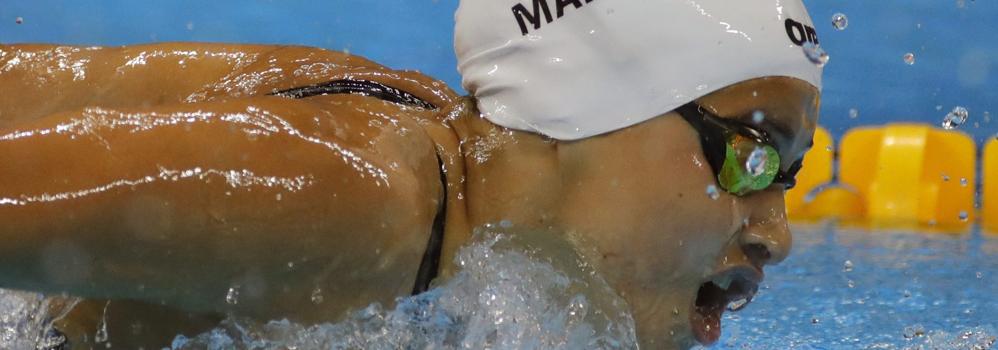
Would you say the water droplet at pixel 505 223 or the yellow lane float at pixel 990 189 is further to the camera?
the yellow lane float at pixel 990 189

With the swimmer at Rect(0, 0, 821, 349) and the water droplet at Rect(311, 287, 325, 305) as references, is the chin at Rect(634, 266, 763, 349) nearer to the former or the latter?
the swimmer at Rect(0, 0, 821, 349)

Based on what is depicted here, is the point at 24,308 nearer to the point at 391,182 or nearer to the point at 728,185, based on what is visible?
the point at 391,182

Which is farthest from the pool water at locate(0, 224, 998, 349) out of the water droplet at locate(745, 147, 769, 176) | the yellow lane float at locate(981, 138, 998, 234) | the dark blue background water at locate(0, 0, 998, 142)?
the dark blue background water at locate(0, 0, 998, 142)

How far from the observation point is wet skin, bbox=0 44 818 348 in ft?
3.67

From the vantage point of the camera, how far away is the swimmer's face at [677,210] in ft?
4.74

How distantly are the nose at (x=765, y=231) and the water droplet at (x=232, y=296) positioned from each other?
0.67m

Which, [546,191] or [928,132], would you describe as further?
[928,132]

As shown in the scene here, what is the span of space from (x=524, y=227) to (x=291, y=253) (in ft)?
1.14

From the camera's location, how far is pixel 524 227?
4.83 ft

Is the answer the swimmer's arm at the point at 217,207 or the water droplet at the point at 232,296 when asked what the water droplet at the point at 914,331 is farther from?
the water droplet at the point at 232,296

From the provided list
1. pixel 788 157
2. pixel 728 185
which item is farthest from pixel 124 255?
pixel 788 157

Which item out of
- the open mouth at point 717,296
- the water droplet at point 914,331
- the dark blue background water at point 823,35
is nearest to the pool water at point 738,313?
the water droplet at point 914,331

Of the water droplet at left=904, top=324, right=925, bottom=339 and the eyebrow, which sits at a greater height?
the eyebrow

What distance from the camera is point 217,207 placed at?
1.17 meters
